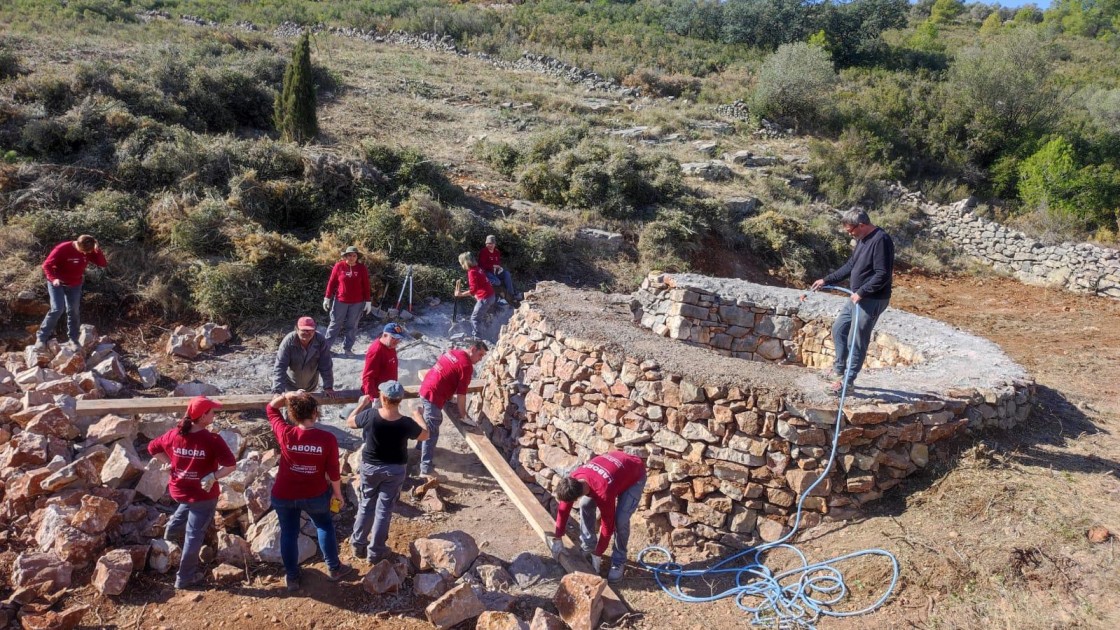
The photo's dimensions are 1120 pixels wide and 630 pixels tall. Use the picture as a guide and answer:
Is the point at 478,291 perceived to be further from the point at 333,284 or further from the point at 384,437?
the point at 384,437

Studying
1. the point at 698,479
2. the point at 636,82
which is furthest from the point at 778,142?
the point at 698,479

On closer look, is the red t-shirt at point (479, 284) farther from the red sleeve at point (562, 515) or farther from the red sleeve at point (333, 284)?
the red sleeve at point (562, 515)

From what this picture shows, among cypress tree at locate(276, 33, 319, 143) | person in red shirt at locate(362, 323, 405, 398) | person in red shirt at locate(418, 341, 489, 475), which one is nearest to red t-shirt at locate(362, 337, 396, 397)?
person in red shirt at locate(362, 323, 405, 398)

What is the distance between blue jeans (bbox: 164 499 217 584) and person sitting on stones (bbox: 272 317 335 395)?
2033 millimetres

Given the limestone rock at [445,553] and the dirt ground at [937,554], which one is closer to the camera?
the dirt ground at [937,554]

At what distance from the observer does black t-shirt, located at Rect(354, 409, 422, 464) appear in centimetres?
475

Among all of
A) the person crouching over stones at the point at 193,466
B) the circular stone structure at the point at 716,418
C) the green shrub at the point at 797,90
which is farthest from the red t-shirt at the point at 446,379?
the green shrub at the point at 797,90

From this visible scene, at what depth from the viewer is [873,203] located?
19297 millimetres

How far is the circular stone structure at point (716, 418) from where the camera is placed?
557 cm

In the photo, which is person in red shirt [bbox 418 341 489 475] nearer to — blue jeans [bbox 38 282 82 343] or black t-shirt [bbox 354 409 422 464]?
black t-shirt [bbox 354 409 422 464]

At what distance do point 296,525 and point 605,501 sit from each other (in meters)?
2.28

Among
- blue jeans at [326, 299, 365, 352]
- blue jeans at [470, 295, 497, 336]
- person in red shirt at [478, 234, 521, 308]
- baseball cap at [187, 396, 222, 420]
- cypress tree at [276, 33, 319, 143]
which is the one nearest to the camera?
baseball cap at [187, 396, 222, 420]

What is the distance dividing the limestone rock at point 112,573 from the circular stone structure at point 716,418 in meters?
3.58

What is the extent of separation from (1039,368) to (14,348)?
45.6 ft
